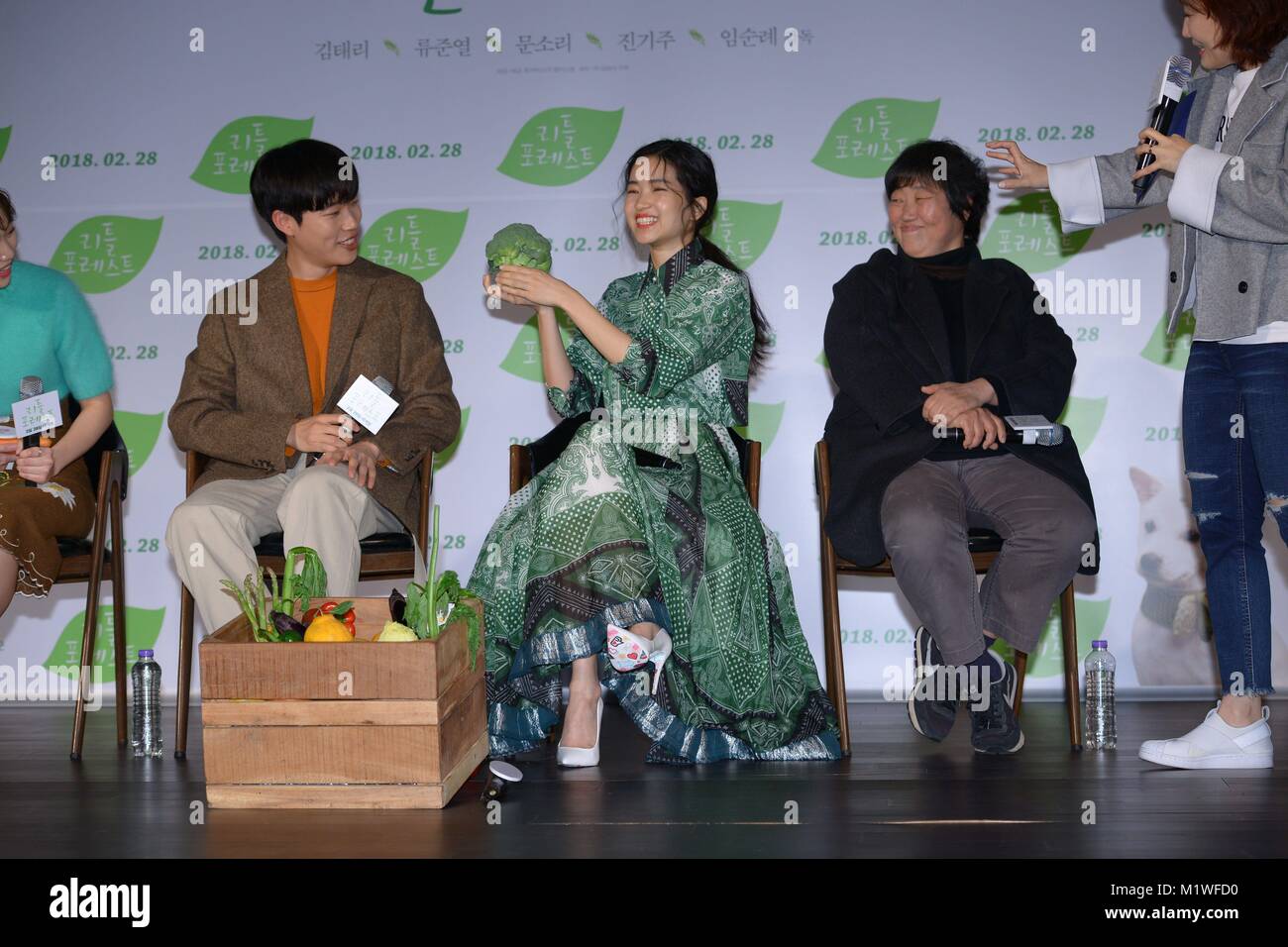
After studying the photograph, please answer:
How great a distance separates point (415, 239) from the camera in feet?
15.3

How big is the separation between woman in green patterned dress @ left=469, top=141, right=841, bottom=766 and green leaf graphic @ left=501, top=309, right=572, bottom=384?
2.92ft

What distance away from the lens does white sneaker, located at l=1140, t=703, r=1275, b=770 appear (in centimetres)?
327

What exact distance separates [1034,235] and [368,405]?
228 centimetres

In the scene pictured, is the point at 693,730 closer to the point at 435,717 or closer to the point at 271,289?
the point at 435,717

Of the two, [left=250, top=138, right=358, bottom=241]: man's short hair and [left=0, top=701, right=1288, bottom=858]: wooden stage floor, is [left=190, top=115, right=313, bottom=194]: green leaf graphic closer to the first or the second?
[left=250, top=138, right=358, bottom=241]: man's short hair

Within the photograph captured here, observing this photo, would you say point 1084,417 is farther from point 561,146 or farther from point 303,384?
point 303,384

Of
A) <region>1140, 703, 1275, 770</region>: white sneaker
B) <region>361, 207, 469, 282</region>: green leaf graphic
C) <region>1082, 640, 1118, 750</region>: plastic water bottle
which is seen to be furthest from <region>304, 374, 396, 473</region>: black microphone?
<region>1140, 703, 1275, 770</region>: white sneaker

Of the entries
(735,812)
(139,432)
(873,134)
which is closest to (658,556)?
(735,812)

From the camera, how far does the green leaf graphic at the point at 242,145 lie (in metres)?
4.66

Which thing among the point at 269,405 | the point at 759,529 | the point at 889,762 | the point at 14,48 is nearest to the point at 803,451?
the point at 759,529

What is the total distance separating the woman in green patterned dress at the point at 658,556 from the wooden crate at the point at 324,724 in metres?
0.48

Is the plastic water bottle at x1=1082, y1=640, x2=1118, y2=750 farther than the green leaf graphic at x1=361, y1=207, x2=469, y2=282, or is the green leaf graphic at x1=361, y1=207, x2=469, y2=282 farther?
the green leaf graphic at x1=361, y1=207, x2=469, y2=282

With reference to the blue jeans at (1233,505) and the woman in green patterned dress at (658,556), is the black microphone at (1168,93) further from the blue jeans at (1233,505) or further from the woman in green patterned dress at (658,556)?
the woman in green patterned dress at (658,556)
